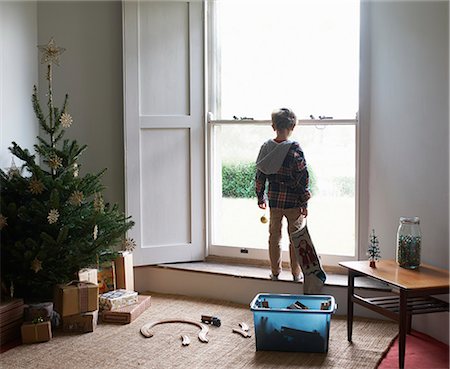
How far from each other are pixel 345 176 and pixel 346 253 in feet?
1.71

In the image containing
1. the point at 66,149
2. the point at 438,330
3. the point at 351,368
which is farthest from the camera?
the point at 66,149

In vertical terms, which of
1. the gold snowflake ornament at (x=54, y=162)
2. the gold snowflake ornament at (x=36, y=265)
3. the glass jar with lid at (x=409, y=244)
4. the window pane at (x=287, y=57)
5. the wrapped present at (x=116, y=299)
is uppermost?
the window pane at (x=287, y=57)

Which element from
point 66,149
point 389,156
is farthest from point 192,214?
point 389,156

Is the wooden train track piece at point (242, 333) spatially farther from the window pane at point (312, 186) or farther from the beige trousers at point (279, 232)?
the window pane at point (312, 186)

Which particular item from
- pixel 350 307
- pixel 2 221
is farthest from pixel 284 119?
pixel 2 221

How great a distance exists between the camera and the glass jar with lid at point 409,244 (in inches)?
126

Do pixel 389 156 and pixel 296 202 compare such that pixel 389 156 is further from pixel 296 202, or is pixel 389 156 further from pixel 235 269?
pixel 235 269

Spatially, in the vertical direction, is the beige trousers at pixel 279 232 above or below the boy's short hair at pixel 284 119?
below

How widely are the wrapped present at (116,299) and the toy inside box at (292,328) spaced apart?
1.01 metres

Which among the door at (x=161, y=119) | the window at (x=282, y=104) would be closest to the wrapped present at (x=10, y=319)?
the door at (x=161, y=119)

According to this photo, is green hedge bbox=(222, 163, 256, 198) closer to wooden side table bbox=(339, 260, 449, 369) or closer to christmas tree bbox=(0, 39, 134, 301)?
christmas tree bbox=(0, 39, 134, 301)

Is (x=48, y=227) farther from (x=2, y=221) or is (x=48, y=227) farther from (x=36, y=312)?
(x=36, y=312)

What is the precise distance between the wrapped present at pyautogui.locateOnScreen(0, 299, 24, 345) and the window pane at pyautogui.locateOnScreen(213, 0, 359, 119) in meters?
1.92

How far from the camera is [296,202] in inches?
153
